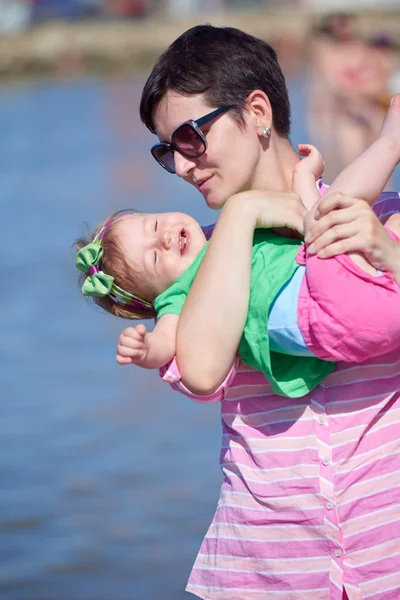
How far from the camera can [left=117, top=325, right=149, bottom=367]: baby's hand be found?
231 cm

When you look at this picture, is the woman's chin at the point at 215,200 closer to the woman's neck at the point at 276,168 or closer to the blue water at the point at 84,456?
the woman's neck at the point at 276,168

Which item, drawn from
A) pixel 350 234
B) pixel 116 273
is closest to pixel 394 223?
pixel 350 234

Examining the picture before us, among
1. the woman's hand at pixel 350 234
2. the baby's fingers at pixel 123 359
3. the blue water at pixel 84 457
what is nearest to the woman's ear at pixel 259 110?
the woman's hand at pixel 350 234

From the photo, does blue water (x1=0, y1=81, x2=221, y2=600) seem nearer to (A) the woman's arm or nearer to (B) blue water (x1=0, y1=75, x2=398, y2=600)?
(B) blue water (x1=0, y1=75, x2=398, y2=600)

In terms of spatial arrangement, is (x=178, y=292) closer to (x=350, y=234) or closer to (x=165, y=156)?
(x=165, y=156)

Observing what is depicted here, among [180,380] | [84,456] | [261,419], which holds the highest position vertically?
[180,380]

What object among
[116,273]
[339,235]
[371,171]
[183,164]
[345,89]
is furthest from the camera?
[345,89]

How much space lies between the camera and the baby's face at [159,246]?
270 centimetres

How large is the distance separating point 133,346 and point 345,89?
9.47 meters

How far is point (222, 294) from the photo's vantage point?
2.33 m

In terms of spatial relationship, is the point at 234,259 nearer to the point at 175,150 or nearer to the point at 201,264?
the point at 201,264

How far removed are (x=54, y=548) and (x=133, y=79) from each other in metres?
26.1

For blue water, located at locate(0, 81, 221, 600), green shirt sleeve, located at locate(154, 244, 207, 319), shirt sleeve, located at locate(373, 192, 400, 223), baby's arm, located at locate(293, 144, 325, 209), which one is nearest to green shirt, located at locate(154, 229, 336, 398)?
green shirt sleeve, located at locate(154, 244, 207, 319)

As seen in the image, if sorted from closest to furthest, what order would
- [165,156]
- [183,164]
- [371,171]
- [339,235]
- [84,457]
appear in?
[339,235] → [371,171] → [183,164] → [165,156] → [84,457]
